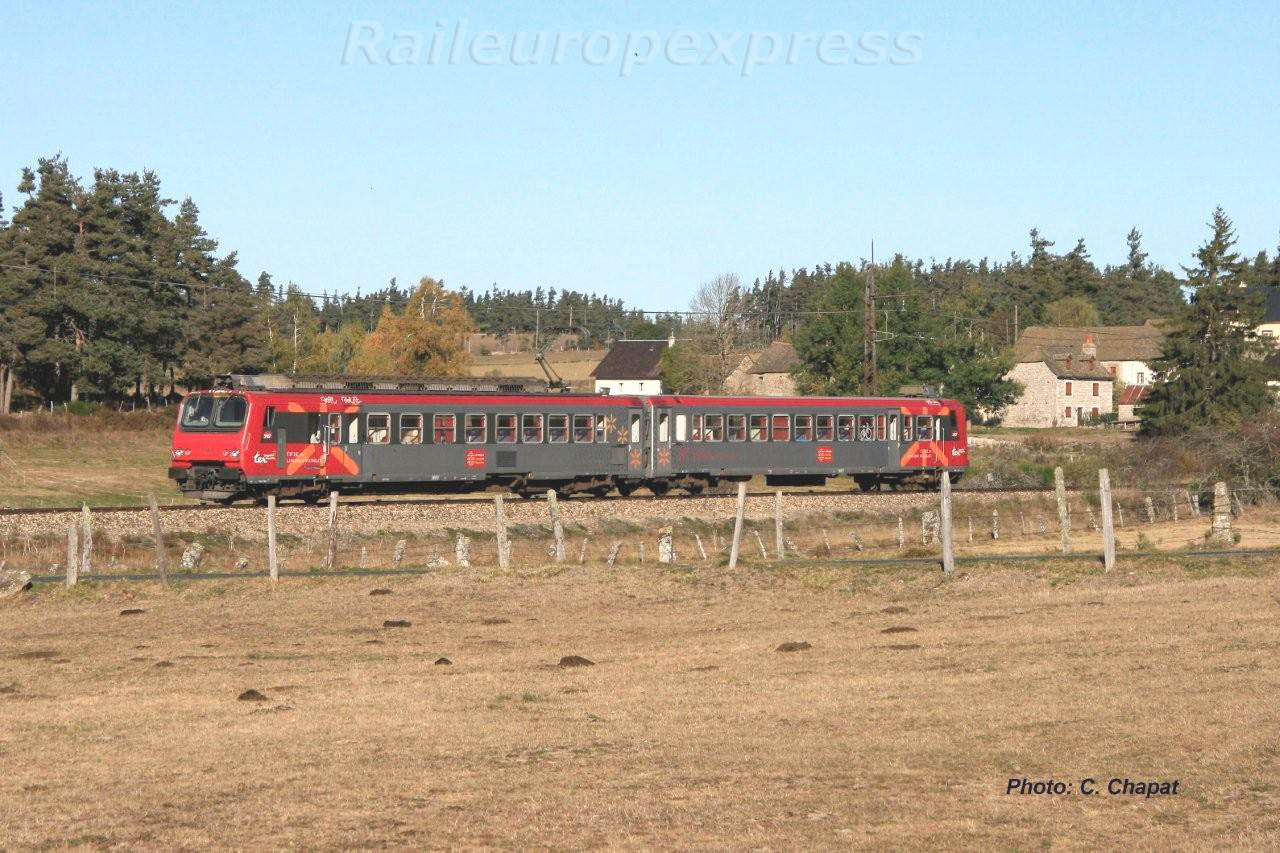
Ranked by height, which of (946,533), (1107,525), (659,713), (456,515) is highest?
(1107,525)

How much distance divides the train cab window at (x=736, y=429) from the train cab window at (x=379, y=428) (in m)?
11.5

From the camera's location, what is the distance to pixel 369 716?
1556 cm

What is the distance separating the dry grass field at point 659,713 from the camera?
434 inches

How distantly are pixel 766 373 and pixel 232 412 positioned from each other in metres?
96.2

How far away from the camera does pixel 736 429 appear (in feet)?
164

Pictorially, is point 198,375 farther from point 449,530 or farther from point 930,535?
point 930,535

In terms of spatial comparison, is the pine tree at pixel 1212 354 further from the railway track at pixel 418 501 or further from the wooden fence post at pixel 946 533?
the wooden fence post at pixel 946 533

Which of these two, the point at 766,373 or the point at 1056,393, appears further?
the point at 766,373

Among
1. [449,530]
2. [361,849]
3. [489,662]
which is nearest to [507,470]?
[449,530]

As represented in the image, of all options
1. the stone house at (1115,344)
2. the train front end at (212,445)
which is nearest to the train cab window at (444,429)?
the train front end at (212,445)

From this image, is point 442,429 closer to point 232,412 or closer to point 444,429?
point 444,429

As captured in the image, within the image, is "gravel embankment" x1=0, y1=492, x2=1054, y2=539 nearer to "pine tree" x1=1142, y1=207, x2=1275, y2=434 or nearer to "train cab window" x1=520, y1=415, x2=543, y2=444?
"train cab window" x1=520, y1=415, x2=543, y2=444

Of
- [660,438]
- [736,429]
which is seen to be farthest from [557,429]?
[736,429]

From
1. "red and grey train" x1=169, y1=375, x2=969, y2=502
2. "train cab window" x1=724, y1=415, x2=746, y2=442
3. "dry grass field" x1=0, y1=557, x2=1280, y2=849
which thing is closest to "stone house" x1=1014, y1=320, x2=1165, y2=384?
"red and grey train" x1=169, y1=375, x2=969, y2=502
